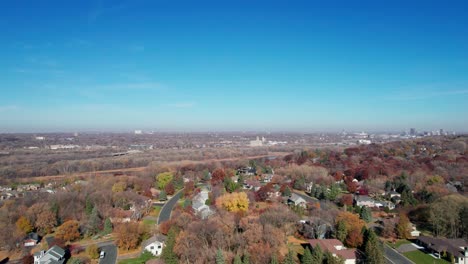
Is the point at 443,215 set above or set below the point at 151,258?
above

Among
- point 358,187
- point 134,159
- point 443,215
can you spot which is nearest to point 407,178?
point 358,187

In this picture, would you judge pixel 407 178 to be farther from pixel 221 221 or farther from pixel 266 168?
pixel 221 221

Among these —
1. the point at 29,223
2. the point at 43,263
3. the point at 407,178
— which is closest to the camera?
the point at 43,263

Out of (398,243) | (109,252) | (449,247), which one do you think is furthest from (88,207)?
(449,247)

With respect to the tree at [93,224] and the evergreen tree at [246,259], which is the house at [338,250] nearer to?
the evergreen tree at [246,259]

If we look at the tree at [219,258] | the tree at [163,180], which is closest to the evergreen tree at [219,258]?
the tree at [219,258]

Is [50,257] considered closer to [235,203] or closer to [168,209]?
[168,209]

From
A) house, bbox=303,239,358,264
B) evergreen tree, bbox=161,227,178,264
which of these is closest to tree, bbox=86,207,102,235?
evergreen tree, bbox=161,227,178,264
